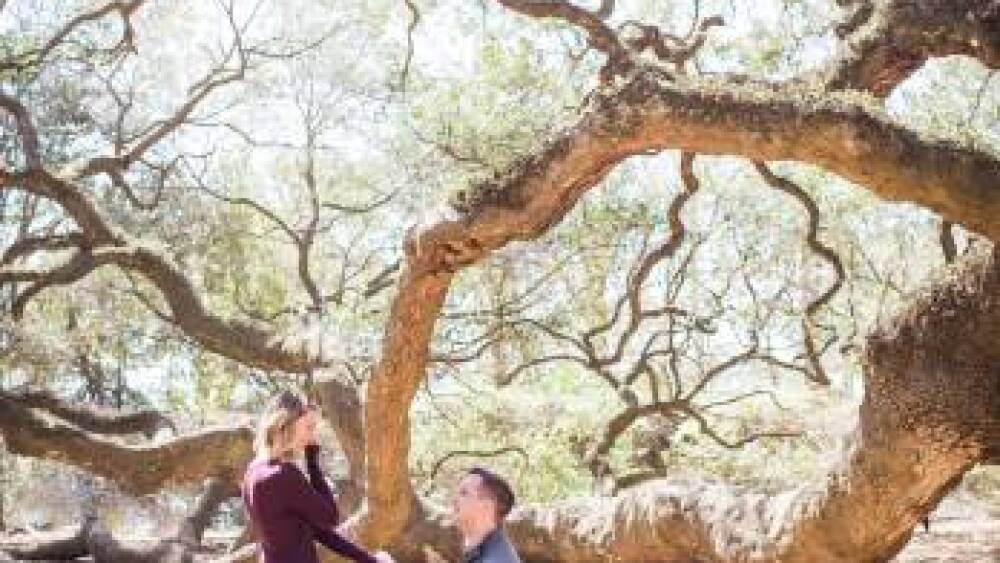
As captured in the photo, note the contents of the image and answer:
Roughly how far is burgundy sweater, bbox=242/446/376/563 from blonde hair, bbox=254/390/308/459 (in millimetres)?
43

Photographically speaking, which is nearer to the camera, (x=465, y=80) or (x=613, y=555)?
(x=613, y=555)

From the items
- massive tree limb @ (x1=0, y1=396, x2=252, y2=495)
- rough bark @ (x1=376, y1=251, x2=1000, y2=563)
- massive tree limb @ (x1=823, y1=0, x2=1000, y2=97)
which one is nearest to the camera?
rough bark @ (x1=376, y1=251, x2=1000, y2=563)

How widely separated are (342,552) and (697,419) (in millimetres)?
7230

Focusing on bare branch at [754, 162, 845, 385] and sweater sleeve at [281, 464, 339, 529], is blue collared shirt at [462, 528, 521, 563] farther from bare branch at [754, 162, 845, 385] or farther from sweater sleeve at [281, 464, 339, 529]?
bare branch at [754, 162, 845, 385]

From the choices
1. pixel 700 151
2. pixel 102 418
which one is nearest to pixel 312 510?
pixel 700 151

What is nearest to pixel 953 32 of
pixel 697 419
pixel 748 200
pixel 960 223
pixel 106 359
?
pixel 960 223

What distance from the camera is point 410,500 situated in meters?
8.08

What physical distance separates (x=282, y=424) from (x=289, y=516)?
0.32 m

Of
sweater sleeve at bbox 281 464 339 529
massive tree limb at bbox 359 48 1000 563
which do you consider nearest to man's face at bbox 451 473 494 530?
sweater sleeve at bbox 281 464 339 529

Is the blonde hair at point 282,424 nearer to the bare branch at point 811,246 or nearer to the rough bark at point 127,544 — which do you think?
the bare branch at point 811,246

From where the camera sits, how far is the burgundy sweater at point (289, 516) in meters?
4.34

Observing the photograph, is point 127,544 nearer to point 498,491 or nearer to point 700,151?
point 700,151

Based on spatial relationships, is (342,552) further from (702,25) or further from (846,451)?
(702,25)

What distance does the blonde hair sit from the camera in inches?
172
